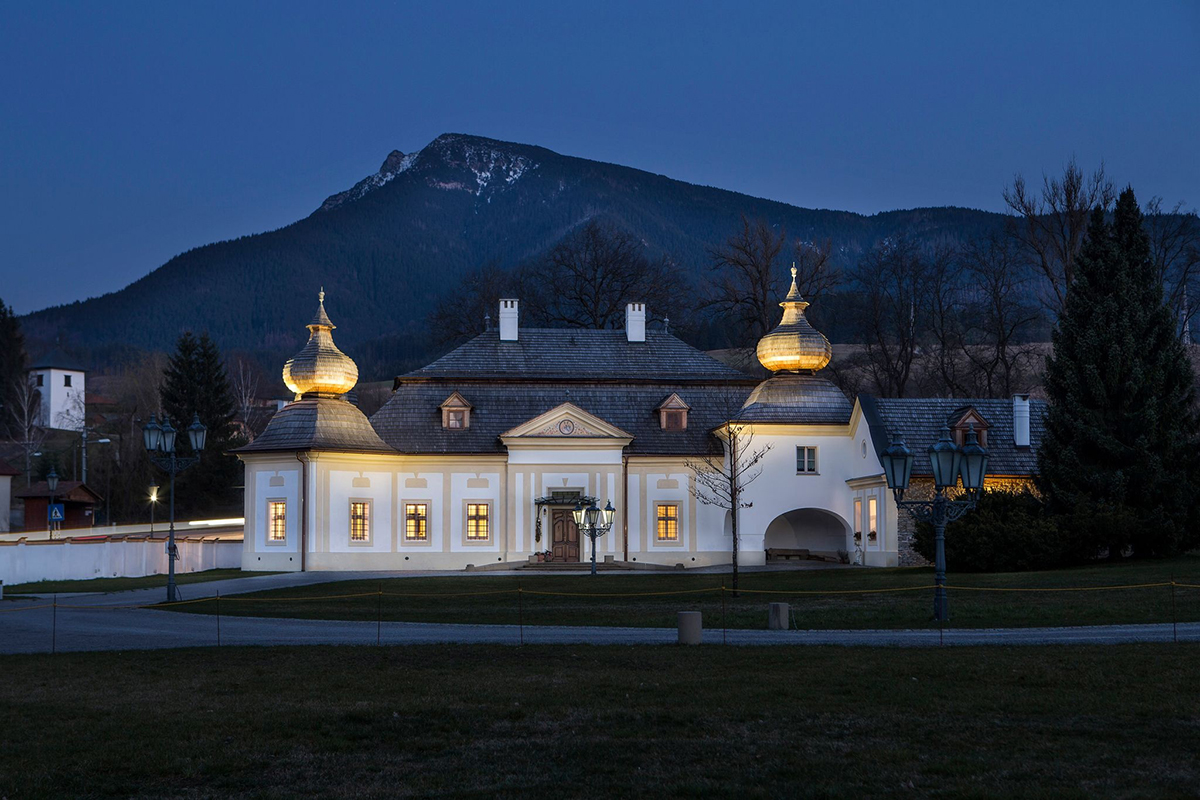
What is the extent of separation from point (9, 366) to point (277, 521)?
64786 mm

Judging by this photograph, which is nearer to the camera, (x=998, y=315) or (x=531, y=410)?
(x=531, y=410)

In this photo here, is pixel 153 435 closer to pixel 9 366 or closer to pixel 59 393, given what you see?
pixel 9 366

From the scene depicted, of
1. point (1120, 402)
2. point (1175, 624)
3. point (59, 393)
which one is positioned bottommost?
point (1175, 624)

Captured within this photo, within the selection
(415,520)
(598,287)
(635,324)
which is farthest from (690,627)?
(598,287)

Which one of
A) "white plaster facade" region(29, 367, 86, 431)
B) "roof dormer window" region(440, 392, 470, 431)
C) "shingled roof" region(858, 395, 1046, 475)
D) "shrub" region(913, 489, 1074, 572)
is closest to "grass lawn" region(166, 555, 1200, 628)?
"shrub" region(913, 489, 1074, 572)

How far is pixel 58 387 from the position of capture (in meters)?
114

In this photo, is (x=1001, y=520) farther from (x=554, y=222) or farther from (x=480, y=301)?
(x=554, y=222)

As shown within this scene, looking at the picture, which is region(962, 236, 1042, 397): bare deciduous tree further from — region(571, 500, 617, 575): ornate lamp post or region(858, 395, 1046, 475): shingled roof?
region(571, 500, 617, 575): ornate lamp post

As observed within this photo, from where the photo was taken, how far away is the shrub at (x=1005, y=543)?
32781 millimetres

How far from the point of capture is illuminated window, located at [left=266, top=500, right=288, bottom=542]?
46062mm

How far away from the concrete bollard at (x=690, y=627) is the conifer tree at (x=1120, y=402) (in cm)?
1716

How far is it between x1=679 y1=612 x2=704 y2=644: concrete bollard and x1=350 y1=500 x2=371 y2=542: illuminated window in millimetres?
29282

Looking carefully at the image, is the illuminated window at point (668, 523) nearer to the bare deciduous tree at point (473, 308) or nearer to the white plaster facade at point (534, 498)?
the white plaster facade at point (534, 498)

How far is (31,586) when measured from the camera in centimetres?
4141
